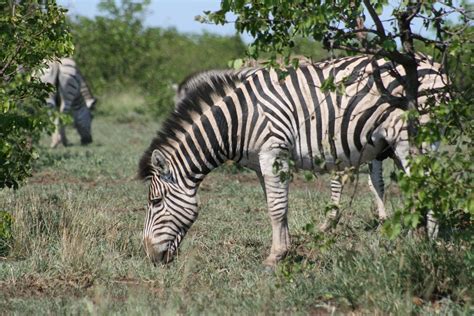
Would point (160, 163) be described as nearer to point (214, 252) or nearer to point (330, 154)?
point (214, 252)

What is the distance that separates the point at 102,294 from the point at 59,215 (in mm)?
2120

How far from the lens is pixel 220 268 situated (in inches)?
257

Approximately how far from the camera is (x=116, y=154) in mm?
14609

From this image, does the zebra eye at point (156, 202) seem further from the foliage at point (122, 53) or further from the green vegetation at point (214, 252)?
the foliage at point (122, 53)

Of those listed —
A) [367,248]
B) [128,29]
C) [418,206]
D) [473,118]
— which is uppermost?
[128,29]

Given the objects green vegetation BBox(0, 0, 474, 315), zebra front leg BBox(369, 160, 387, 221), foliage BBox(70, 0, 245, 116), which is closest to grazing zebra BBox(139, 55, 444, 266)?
green vegetation BBox(0, 0, 474, 315)

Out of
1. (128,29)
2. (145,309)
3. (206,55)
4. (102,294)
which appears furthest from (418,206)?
(206,55)

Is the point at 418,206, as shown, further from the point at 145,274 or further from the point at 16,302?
the point at 16,302

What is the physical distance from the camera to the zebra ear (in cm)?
667

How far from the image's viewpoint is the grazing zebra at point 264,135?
6.71m

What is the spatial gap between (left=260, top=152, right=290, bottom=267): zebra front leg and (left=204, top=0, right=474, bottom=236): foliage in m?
1.27

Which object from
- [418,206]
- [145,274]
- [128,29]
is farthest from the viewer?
[128,29]

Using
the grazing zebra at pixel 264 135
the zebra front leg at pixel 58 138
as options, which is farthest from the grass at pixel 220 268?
the zebra front leg at pixel 58 138

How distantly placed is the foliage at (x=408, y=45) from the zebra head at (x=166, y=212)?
1.90 metres
